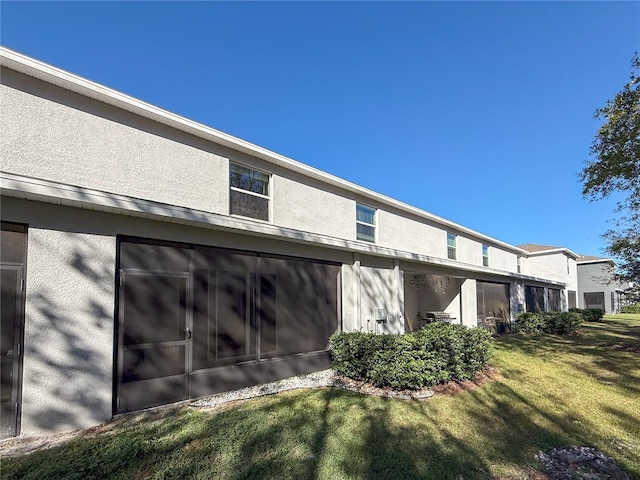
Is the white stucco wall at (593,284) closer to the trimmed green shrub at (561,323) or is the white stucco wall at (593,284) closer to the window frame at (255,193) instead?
the trimmed green shrub at (561,323)

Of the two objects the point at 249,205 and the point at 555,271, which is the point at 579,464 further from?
the point at 555,271

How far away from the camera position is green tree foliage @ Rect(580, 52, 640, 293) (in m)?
10.1

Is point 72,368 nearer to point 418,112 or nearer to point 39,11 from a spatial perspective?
point 39,11

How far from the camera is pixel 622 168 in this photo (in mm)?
10656

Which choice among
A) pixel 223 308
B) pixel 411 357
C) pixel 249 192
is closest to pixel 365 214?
pixel 249 192

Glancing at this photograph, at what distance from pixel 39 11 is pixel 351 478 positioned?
30.0ft

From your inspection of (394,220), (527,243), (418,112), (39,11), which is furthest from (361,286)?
(527,243)

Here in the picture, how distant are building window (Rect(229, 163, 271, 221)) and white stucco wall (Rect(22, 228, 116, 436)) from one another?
3.00 meters

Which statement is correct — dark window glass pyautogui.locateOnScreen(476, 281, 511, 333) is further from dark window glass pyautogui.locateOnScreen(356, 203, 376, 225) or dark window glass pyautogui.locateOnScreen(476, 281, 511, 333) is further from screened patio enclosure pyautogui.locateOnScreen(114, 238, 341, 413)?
screened patio enclosure pyautogui.locateOnScreen(114, 238, 341, 413)

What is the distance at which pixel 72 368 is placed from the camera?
473 cm

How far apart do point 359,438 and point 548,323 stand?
15.5 m

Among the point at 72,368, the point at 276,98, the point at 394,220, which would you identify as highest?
the point at 276,98

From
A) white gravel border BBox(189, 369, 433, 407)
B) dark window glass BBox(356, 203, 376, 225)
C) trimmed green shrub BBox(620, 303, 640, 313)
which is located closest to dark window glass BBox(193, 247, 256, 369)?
white gravel border BBox(189, 369, 433, 407)

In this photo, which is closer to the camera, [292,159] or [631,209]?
[292,159]
